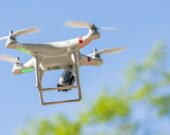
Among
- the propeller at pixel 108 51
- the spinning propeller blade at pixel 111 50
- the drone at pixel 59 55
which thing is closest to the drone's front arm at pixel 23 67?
the drone at pixel 59 55

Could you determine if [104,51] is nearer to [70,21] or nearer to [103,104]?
[70,21]

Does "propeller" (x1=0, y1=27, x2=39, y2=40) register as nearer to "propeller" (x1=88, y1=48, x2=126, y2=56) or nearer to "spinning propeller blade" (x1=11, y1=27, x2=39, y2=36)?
"spinning propeller blade" (x1=11, y1=27, x2=39, y2=36)

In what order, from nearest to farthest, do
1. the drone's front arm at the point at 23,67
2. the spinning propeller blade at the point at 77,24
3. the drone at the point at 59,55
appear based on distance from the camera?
the spinning propeller blade at the point at 77,24
the drone at the point at 59,55
the drone's front arm at the point at 23,67

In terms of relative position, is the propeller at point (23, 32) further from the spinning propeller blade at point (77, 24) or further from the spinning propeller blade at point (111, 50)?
the spinning propeller blade at point (111, 50)

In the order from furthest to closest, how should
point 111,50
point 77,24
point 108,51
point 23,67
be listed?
point 23,67 → point 108,51 → point 111,50 → point 77,24

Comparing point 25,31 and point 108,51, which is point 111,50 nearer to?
point 108,51

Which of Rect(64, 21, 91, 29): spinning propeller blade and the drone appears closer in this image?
Rect(64, 21, 91, 29): spinning propeller blade

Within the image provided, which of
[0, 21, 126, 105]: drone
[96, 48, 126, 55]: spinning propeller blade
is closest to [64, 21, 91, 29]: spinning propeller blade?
[0, 21, 126, 105]: drone

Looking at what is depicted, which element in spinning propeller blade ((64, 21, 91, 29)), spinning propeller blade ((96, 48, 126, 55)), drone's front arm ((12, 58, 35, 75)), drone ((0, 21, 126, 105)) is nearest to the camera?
spinning propeller blade ((64, 21, 91, 29))

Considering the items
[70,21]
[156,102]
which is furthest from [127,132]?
[70,21]

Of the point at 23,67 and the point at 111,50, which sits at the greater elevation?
the point at 111,50

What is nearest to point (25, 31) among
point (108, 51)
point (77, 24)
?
point (77, 24)
